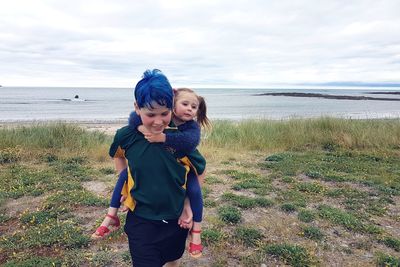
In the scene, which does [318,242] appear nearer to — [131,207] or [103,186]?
[131,207]

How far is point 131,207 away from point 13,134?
368 inches

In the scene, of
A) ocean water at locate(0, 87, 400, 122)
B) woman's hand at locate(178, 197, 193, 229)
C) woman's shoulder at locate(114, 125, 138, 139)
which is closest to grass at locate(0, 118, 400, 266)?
woman's hand at locate(178, 197, 193, 229)

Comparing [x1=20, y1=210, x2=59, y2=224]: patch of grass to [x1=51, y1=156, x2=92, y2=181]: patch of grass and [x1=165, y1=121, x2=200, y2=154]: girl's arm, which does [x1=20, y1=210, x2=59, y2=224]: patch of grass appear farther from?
[x1=165, y1=121, x2=200, y2=154]: girl's arm

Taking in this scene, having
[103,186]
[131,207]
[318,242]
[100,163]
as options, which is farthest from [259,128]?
[131,207]

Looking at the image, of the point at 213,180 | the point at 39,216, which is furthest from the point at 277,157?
the point at 39,216

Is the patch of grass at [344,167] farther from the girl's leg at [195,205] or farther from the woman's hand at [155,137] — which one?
the woman's hand at [155,137]

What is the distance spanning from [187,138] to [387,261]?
3.03 m

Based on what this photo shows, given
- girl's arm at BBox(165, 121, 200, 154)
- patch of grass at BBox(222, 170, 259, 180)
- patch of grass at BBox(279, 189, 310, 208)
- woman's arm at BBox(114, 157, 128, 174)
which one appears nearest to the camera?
girl's arm at BBox(165, 121, 200, 154)

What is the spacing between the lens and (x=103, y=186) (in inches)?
258

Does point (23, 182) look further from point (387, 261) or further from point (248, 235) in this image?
point (387, 261)

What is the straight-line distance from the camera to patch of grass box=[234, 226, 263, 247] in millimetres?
4273

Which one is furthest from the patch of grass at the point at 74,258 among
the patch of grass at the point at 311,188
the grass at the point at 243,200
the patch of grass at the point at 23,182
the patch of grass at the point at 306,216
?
the patch of grass at the point at 311,188

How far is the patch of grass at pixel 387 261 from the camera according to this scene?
3804 millimetres

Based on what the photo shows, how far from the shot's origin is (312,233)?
4.52m
